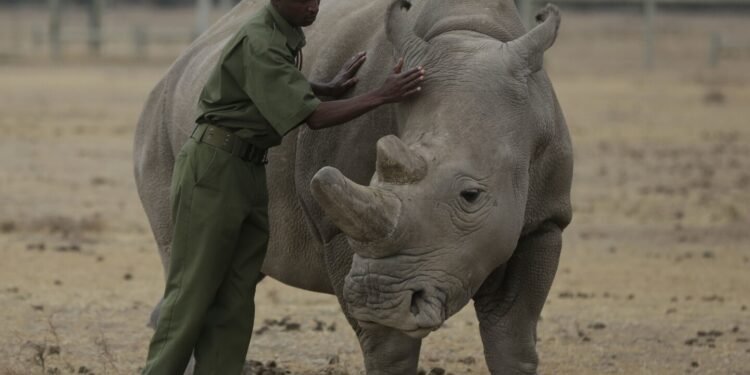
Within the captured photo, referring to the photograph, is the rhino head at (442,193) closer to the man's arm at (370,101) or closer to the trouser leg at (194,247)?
the man's arm at (370,101)

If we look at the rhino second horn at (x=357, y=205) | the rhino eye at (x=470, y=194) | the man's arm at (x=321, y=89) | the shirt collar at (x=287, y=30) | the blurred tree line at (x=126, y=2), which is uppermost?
the shirt collar at (x=287, y=30)

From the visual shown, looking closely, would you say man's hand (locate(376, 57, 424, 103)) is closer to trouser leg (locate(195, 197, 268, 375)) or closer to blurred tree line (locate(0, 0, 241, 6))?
trouser leg (locate(195, 197, 268, 375))

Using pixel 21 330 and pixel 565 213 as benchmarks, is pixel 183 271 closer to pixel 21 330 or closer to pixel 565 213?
pixel 565 213

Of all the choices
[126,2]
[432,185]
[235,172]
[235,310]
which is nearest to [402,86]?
[432,185]

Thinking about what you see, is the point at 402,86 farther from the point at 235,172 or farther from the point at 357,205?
the point at 235,172

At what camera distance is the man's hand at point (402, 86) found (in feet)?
20.4

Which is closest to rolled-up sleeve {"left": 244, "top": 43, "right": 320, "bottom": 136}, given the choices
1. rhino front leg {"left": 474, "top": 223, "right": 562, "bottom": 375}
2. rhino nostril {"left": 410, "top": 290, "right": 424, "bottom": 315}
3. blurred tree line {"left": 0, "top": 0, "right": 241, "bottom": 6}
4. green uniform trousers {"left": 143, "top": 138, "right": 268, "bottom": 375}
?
green uniform trousers {"left": 143, "top": 138, "right": 268, "bottom": 375}

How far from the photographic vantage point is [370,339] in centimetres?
688

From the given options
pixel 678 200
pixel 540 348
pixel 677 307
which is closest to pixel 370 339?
pixel 540 348

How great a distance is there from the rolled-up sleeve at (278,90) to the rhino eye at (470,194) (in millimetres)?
717

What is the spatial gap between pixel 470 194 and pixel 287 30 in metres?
1.06

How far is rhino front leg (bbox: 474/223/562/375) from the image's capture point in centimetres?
699

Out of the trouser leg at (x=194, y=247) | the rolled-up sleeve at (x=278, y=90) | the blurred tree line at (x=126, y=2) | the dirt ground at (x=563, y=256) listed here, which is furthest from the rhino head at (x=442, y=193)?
the blurred tree line at (x=126, y=2)

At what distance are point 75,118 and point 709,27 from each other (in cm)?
2916
